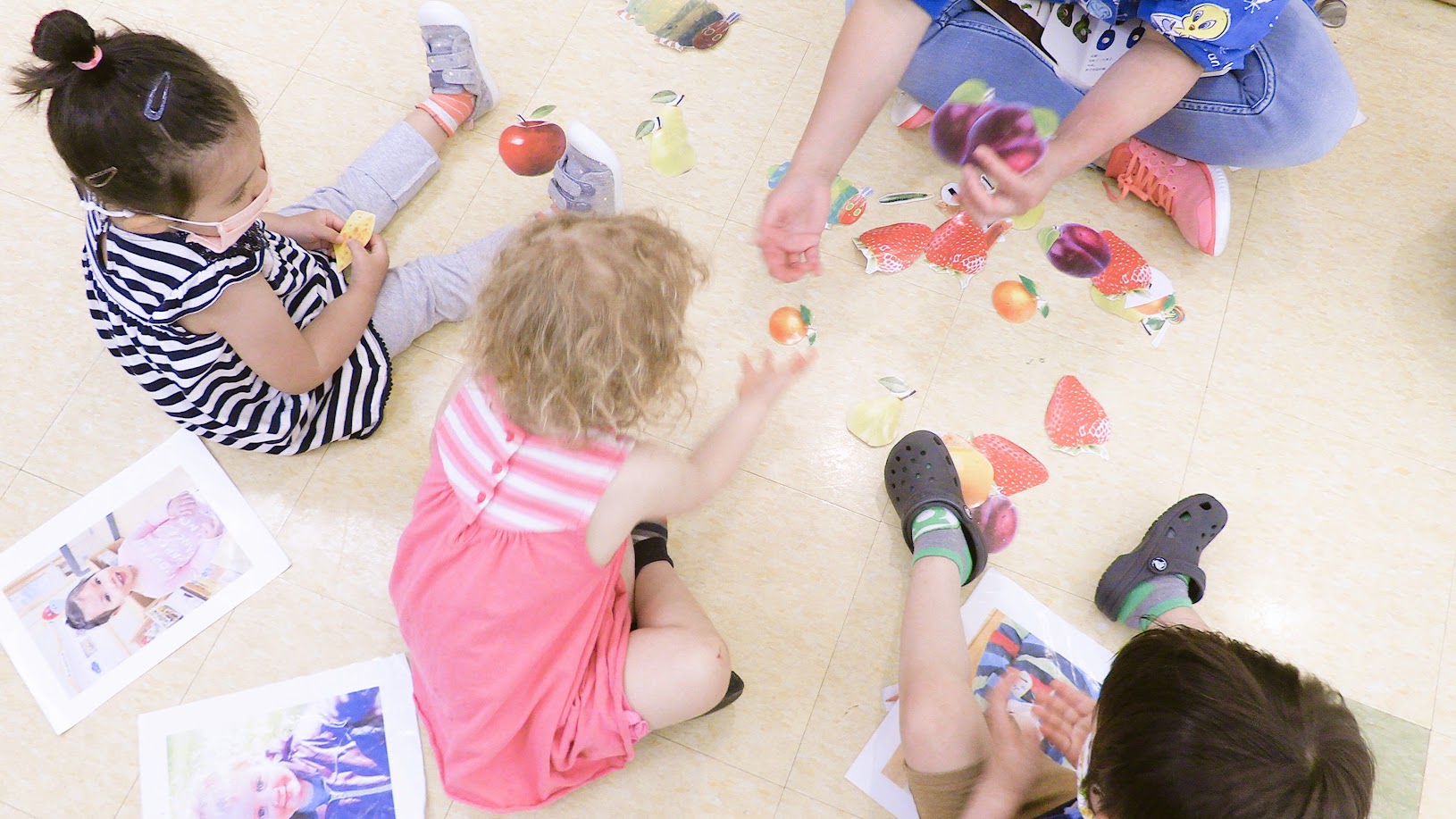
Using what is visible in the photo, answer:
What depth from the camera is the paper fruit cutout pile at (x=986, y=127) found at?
1.35m

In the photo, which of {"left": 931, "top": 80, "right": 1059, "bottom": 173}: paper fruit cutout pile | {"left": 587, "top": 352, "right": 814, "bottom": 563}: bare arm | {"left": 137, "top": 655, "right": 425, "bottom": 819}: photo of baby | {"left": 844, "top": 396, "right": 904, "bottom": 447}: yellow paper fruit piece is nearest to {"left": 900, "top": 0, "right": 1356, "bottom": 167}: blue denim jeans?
{"left": 931, "top": 80, "right": 1059, "bottom": 173}: paper fruit cutout pile

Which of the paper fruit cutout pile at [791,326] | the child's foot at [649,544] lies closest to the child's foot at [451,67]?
the paper fruit cutout pile at [791,326]

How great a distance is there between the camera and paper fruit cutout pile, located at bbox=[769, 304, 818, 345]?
52.5 inches

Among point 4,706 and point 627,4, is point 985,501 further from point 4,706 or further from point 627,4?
point 4,706

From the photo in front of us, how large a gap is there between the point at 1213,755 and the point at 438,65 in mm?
1261

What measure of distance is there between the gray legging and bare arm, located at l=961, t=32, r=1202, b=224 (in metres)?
0.65

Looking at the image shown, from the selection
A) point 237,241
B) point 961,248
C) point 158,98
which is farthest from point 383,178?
point 961,248

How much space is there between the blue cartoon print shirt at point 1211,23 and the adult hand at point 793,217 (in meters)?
0.26

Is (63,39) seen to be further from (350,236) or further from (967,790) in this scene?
(967,790)

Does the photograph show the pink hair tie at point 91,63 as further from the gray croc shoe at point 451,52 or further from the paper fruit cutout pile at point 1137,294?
the paper fruit cutout pile at point 1137,294

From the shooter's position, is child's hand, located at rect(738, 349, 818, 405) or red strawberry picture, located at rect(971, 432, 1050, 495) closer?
child's hand, located at rect(738, 349, 818, 405)

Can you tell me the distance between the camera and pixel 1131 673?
2.67 feet

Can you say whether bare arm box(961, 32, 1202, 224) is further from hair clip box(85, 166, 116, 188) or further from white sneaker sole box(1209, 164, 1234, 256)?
hair clip box(85, 166, 116, 188)

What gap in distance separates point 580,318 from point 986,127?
0.82 meters
